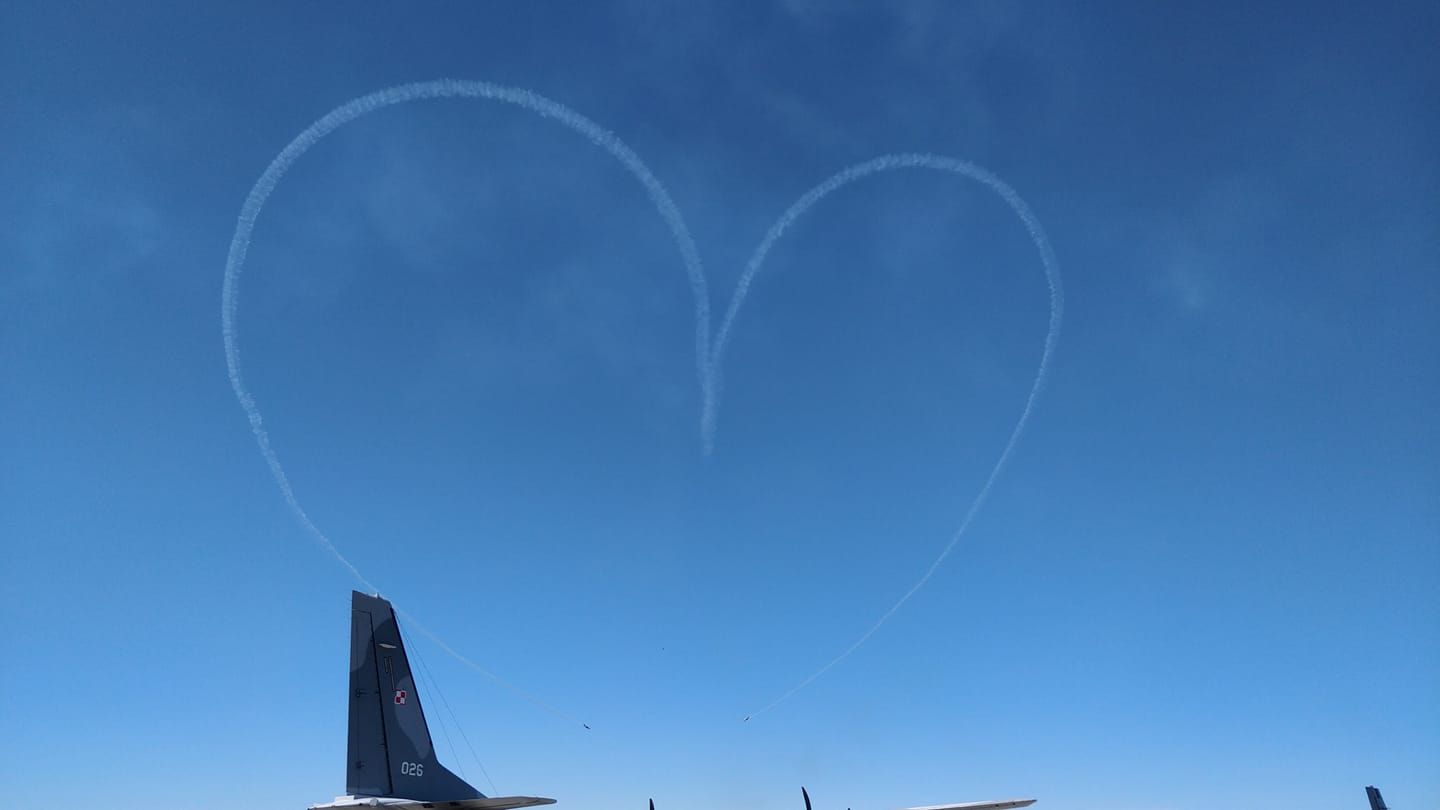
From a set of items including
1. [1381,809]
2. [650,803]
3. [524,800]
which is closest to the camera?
[524,800]

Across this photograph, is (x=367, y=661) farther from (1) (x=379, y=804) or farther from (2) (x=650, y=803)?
(2) (x=650, y=803)

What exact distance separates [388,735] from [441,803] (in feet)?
15.3

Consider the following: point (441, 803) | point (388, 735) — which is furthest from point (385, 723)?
point (441, 803)

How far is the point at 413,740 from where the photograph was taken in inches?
1524

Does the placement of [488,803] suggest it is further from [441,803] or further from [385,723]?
[385,723]

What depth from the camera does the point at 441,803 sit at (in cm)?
3850

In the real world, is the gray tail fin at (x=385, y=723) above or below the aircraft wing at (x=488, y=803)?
above

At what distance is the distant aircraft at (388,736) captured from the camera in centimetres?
3691

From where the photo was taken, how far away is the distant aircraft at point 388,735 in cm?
3691

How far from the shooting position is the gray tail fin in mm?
37062

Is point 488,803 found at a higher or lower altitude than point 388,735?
lower

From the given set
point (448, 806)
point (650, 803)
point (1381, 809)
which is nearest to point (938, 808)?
point (650, 803)

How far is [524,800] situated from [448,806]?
4.17m

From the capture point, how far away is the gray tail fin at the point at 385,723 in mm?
37062
